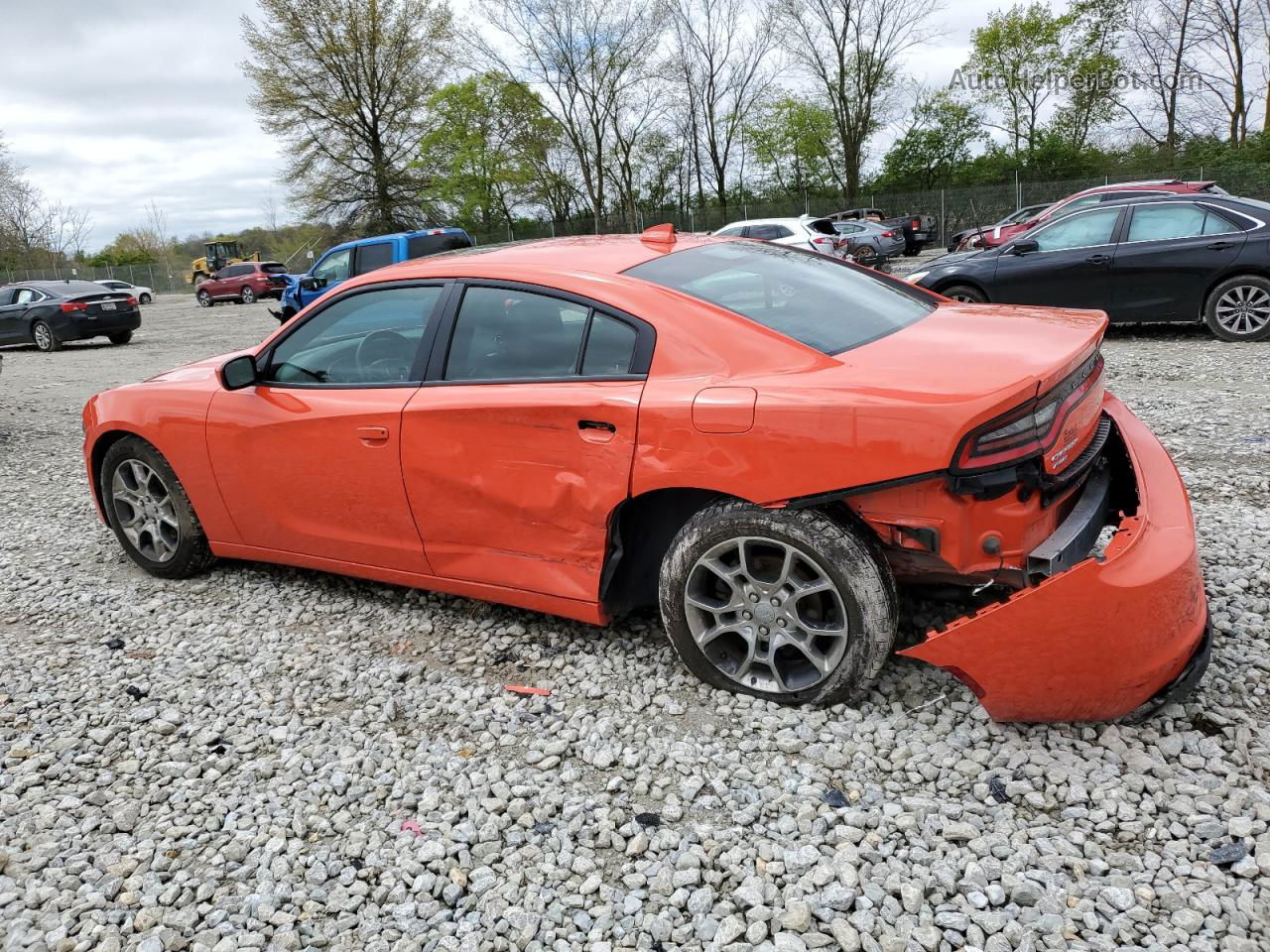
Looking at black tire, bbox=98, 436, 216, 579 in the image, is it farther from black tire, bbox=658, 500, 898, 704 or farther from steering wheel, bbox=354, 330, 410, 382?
black tire, bbox=658, 500, 898, 704

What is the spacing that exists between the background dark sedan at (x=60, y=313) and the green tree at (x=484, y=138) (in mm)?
25839

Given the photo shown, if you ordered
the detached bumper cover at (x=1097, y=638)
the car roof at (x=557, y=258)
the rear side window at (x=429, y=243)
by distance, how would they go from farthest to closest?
the rear side window at (x=429, y=243) → the car roof at (x=557, y=258) → the detached bumper cover at (x=1097, y=638)

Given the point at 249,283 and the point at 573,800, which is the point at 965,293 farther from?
the point at 249,283

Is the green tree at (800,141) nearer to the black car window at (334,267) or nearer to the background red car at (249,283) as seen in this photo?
the background red car at (249,283)

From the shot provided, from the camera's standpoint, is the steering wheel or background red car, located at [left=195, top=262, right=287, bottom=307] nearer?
the steering wheel

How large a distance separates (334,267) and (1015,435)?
1341 cm

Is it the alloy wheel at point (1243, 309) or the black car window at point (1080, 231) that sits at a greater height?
the black car window at point (1080, 231)

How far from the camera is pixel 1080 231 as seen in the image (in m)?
9.62

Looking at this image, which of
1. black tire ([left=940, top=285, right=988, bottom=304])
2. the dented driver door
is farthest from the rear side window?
the dented driver door

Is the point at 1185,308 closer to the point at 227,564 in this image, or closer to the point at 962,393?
the point at 962,393

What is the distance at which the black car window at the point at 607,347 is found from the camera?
→ 3.06 m

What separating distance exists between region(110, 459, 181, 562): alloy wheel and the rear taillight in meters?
3.72

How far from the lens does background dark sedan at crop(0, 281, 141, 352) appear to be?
1780 cm

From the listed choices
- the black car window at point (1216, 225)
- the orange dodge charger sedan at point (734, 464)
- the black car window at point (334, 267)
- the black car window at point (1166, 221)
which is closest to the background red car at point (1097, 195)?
the black car window at point (1166, 221)
